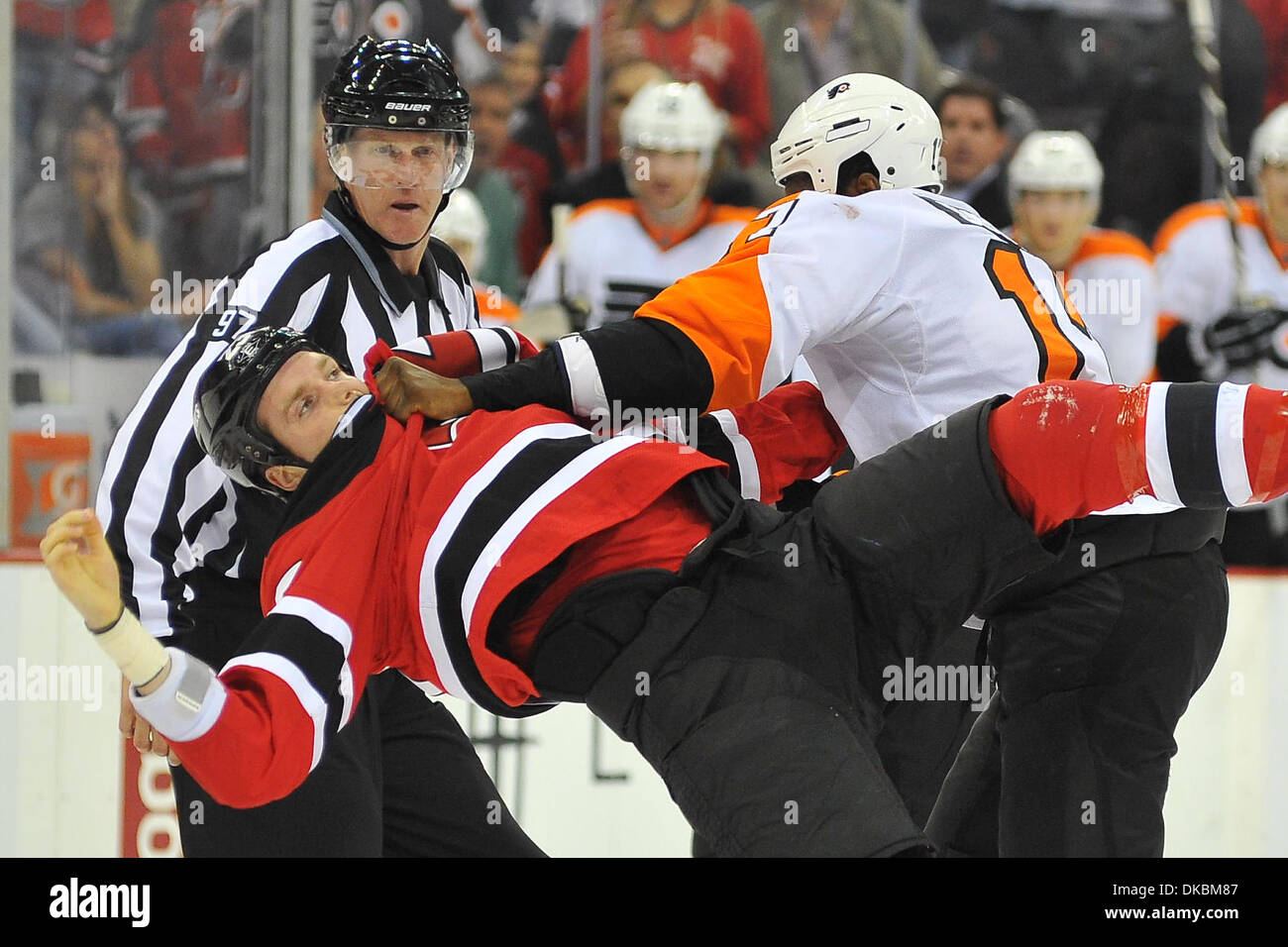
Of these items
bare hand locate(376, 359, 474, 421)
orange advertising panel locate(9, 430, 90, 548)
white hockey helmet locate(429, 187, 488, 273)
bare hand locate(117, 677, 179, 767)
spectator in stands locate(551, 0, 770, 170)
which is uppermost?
spectator in stands locate(551, 0, 770, 170)

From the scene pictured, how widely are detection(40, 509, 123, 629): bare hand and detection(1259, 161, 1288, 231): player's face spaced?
3908 mm

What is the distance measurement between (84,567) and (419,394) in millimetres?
507

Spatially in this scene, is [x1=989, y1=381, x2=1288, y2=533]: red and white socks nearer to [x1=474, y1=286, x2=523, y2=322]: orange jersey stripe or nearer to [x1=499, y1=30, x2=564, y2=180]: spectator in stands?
[x1=474, y1=286, x2=523, y2=322]: orange jersey stripe

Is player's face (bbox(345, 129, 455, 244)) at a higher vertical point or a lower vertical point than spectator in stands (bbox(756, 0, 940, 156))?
lower

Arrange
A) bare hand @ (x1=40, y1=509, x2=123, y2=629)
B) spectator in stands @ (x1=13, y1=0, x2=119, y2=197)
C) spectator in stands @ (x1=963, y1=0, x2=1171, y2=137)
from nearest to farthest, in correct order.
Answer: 1. bare hand @ (x1=40, y1=509, x2=123, y2=629)
2. spectator in stands @ (x1=13, y1=0, x2=119, y2=197)
3. spectator in stands @ (x1=963, y1=0, x2=1171, y2=137)

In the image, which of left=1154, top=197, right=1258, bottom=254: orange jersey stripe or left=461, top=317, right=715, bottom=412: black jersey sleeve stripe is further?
left=1154, top=197, right=1258, bottom=254: orange jersey stripe

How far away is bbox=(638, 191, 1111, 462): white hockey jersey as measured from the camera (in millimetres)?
2180

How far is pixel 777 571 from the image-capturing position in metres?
2.00

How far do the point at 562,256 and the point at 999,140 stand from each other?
4.21ft

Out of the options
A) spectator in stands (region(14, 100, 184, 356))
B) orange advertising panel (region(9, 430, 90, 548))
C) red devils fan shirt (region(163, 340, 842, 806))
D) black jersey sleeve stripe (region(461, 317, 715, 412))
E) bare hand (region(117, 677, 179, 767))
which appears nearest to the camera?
red devils fan shirt (region(163, 340, 842, 806))

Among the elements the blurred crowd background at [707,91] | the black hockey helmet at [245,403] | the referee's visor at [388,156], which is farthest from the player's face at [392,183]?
the blurred crowd background at [707,91]

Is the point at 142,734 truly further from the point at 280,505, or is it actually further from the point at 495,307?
the point at 495,307

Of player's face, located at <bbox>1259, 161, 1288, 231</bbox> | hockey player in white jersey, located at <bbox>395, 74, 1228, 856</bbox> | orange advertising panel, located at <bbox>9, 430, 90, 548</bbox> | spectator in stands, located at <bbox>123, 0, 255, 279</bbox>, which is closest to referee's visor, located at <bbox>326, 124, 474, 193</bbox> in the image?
hockey player in white jersey, located at <bbox>395, 74, 1228, 856</bbox>

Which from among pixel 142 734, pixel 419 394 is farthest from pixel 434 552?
pixel 142 734
